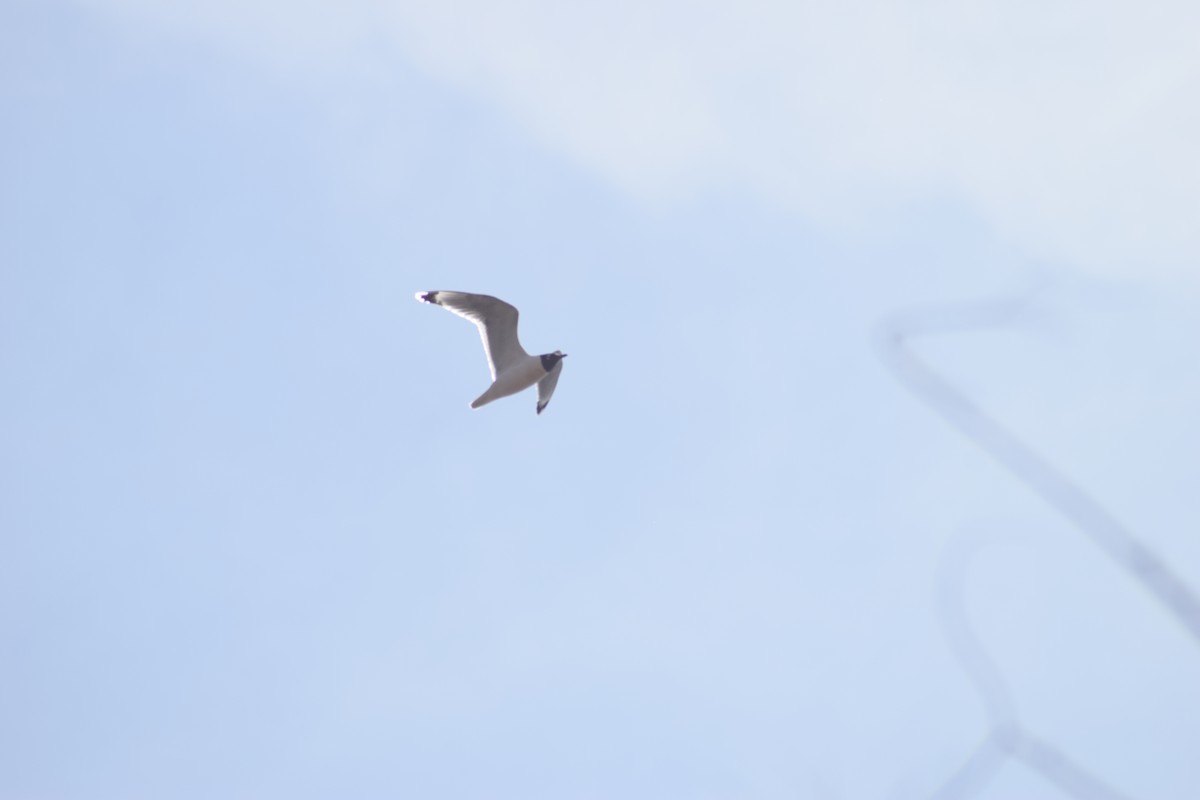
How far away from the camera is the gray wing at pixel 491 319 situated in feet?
66.1

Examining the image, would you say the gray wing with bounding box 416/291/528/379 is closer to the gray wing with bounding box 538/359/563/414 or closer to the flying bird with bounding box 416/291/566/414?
the flying bird with bounding box 416/291/566/414

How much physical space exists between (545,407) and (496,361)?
5.06 feet

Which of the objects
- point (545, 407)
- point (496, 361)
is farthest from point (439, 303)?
point (545, 407)

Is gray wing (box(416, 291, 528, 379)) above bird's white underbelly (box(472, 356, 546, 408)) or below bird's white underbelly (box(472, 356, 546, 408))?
above

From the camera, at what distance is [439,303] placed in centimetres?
2030

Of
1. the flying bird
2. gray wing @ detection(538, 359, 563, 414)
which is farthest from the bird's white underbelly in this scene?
gray wing @ detection(538, 359, 563, 414)

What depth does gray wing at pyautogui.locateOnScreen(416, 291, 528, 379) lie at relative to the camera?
2014 cm

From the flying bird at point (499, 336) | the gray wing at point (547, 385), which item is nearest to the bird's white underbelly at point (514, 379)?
the flying bird at point (499, 336)

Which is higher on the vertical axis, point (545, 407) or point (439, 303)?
point (439, 303)

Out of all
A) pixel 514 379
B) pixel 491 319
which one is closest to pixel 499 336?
pixel 491 319

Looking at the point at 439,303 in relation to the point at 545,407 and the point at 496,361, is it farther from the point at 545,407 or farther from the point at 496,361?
the point at 545,407

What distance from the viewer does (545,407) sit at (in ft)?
69.9

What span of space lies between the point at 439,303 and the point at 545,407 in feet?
Answer: 9.40

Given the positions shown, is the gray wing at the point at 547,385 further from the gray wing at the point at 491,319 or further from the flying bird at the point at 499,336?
the gray wing at the point at 491,319
